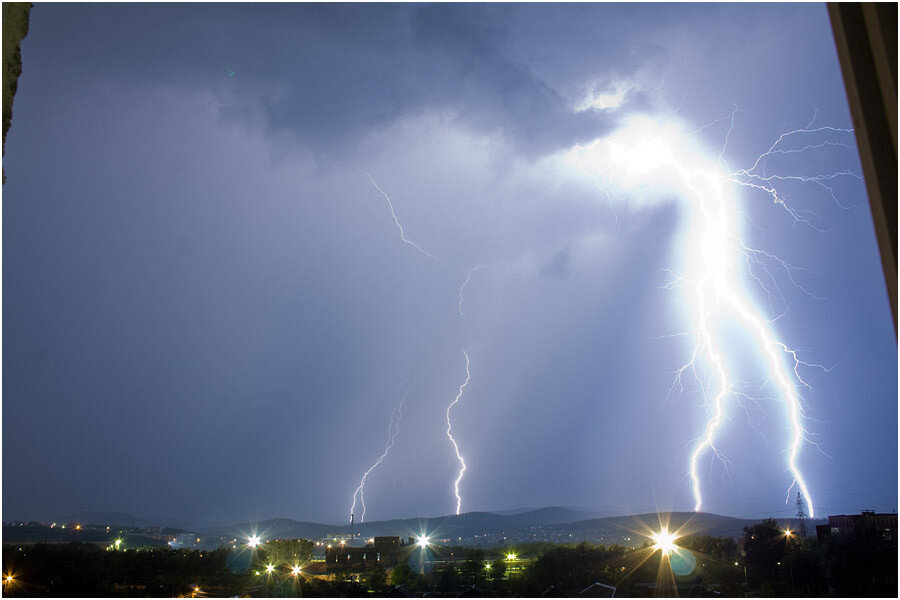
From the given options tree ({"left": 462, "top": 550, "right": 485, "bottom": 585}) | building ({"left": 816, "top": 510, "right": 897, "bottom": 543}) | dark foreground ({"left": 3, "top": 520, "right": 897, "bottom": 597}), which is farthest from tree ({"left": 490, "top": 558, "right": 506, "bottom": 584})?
building ({"left": 816, "top": 510, "right": 897, "bottom": 543})

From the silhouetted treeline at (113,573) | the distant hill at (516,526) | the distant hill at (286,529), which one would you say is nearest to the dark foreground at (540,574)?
the silhouetted treeline at (113,573)

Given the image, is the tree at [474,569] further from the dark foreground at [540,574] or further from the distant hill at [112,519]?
the distant hill at [112,519]

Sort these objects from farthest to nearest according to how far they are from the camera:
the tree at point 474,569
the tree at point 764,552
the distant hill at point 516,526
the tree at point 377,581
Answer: the distant hill at point 516,526
the tree at point 474,569
the tree at point 377,581
the tree at point 764,552

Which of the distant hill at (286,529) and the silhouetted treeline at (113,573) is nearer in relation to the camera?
the silhouetted treeline at (113,573)

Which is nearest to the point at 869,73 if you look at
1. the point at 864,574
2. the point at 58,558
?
the point at 864,574

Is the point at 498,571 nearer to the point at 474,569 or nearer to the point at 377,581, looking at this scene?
the point at 474,569

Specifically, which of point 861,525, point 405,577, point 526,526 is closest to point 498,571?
point 405,577

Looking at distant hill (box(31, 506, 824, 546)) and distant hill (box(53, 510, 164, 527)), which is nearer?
distant hill (box(31, 506, 824, 546))

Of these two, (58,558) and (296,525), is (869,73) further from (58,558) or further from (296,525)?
(296,525)

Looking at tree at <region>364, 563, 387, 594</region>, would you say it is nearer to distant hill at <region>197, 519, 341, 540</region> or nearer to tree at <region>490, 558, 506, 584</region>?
tree at <region>490, 558, 506, 584</region>
